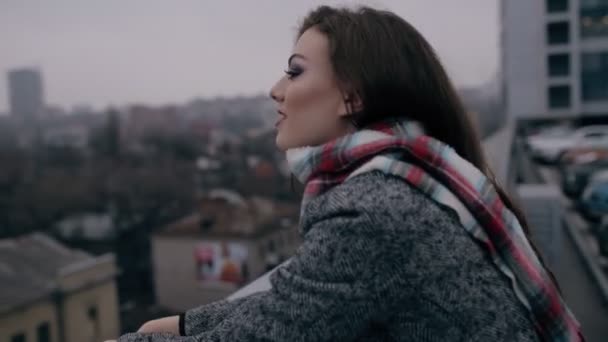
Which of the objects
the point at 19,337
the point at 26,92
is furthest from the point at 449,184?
the point at 26,92

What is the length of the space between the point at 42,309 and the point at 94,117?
7.24 metres

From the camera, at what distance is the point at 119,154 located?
1677 cm

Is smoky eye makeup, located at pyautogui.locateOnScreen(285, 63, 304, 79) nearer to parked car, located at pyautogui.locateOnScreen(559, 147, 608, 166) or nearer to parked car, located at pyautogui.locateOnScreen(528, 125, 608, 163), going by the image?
parked car, located at pyautogui.locateOnScreen(559, 147, 608, 166)

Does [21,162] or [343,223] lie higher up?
[343,223]

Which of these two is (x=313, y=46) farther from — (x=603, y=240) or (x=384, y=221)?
(x=603, y=240)

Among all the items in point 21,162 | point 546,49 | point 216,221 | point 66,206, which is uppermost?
point 546,49

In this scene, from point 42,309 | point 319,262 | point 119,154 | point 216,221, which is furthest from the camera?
point 119,154

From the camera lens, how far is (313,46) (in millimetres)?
593

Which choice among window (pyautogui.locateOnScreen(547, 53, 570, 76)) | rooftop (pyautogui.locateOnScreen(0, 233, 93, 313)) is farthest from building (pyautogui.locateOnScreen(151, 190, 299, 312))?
window (pyautogui.locateOnScreen(547, 53, 570, 76))

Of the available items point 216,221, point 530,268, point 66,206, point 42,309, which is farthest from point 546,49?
point 530,268

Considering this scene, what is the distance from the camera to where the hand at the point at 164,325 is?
1.97 feet

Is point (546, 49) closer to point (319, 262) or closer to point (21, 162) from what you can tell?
point (21, 162)

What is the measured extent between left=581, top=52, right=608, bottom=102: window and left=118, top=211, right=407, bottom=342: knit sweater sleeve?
59.3ft

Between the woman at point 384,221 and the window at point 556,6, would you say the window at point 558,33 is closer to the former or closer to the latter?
the window at point 556,6
